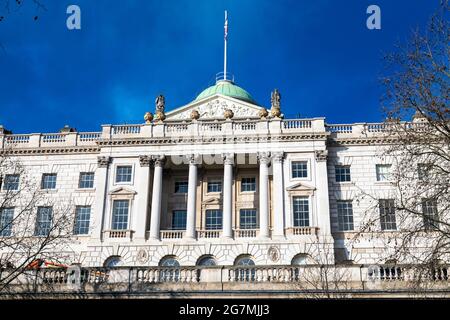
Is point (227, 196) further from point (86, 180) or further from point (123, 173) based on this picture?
point (86, 180)

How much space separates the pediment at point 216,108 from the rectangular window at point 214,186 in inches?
236

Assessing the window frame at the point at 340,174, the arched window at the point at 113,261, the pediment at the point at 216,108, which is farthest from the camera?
the pediment at the point at 216,108

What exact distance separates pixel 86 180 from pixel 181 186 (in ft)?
27.0

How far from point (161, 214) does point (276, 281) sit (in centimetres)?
2512

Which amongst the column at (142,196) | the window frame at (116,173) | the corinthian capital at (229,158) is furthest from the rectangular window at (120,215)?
the corinthian capital at (229,158)

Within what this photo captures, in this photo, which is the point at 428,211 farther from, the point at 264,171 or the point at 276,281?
the point at 276,281

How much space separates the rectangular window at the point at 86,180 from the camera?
163ft

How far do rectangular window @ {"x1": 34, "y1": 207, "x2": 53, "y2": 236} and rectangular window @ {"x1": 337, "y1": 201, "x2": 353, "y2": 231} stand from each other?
23.0 m

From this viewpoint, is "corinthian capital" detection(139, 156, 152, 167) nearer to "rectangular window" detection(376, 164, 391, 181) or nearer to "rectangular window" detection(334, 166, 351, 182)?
"rectangular window" detection(334, 166, 351, 182)

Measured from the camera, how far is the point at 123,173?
4847cm

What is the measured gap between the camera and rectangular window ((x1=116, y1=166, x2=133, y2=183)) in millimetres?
48219

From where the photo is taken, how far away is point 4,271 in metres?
27.1

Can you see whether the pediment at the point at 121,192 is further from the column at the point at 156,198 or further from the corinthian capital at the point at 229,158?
the corinthian capital at the point at 229,158
